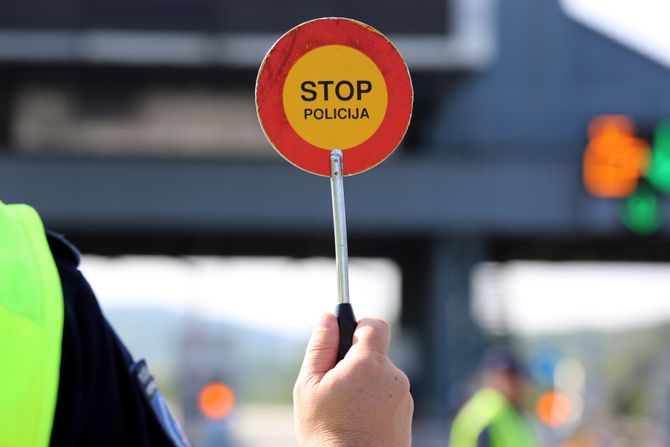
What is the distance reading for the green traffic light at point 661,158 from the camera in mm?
18922

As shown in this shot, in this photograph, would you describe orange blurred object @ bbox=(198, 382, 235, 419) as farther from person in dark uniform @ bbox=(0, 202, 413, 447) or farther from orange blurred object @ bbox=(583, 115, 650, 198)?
person in dark uniform @ bbox=(0, 202, 413, 447)

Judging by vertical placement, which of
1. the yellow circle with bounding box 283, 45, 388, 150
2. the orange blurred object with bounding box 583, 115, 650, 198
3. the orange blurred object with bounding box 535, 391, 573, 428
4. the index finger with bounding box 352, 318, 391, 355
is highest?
the yellow circle with bounding box 283, 45, 388, 150

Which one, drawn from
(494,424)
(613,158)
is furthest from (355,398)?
(613,158)

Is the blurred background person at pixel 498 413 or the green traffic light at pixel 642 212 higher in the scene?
the blurred background person at pixel 498 413

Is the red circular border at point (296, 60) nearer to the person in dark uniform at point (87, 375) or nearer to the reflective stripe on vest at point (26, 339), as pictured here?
the person in dark uniform at point (87, 375)

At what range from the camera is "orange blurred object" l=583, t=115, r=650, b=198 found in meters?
19.2

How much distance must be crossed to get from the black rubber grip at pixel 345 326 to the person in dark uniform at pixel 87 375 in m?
0.01

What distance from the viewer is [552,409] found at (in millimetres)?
16562

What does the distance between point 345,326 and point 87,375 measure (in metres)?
0.34

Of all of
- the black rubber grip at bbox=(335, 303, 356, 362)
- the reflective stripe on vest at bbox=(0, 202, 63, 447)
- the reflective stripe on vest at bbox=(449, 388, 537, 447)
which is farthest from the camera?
the reflective stripe on vest at bbox=(449, 388, 537, 447)

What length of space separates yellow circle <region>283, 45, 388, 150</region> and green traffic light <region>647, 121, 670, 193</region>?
17.9 m

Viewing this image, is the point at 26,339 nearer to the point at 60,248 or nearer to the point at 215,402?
the point at 60,248

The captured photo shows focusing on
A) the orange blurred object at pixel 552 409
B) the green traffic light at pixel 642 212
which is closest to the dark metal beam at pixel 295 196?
the green traffic light at pixel 642 212

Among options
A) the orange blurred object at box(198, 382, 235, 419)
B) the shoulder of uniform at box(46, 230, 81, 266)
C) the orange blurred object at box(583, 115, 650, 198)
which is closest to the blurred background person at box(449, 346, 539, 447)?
the shoulder of uniform at box(46, 230, 81, 266)
